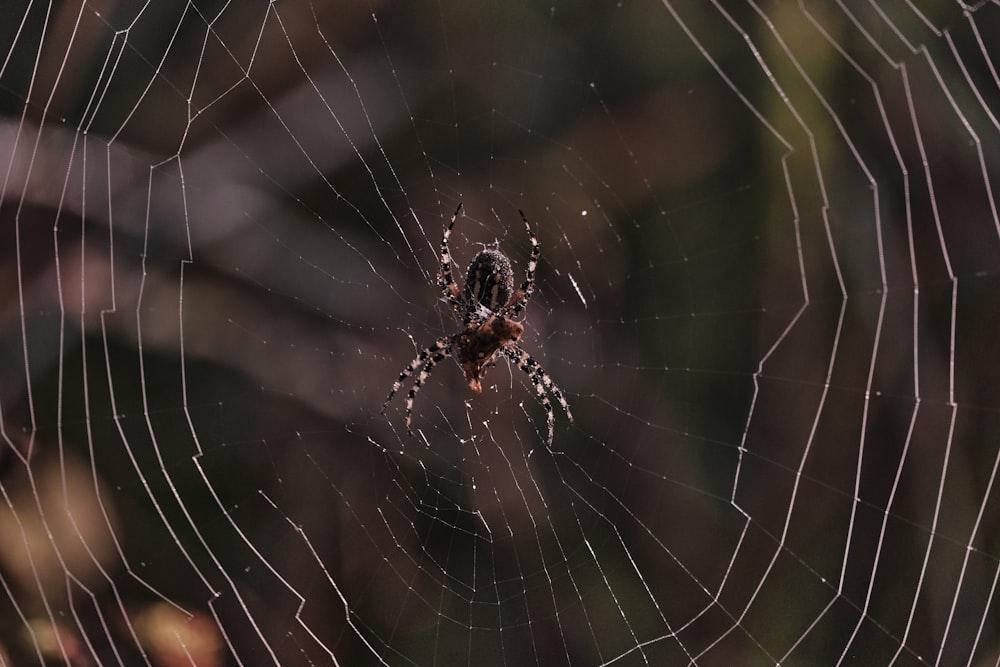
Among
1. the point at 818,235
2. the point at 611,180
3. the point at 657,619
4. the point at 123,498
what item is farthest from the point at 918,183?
the point at 123,498

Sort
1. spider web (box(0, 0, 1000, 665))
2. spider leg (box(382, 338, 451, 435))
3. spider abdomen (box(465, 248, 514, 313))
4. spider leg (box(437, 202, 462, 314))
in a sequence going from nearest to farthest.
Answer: spider web (box(0, 0, 1000, 665)), spider abdomen (box(465, 248, 514, 313)), spider leg (box(437, 202, 462, 314)), spider leg (box(382, 338, 451, 435))

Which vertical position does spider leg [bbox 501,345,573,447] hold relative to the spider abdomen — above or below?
below

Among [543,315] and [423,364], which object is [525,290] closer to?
[543,315]

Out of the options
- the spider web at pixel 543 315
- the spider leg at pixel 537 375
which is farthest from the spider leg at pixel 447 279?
the spider leg at pixel 537 375

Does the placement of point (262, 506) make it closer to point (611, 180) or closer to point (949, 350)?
point (611, 180)

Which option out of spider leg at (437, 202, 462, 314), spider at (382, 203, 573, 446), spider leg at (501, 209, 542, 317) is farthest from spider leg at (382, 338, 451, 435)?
spider leg at (501, 209, 542, 317)

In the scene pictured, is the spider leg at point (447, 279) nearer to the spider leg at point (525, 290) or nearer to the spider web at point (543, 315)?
the spider web at point (543, 315)

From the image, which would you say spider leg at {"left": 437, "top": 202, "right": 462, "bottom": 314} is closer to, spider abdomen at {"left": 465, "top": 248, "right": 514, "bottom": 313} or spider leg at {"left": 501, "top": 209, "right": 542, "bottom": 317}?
spider abdomen at {"left": 465, "top": 248, "right": 514, "bottom": 313}

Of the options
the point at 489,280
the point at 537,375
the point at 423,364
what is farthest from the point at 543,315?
the point at 423,364
